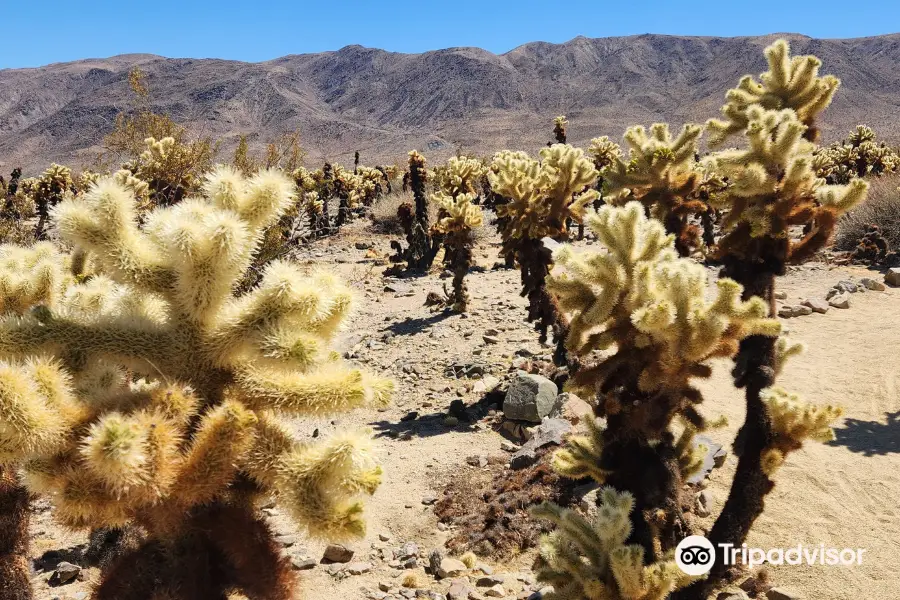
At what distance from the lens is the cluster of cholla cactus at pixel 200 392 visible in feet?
6.26

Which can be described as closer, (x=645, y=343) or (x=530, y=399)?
(x=645, y=343)

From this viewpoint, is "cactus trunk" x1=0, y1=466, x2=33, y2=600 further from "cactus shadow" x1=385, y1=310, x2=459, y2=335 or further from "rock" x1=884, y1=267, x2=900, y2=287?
"rock" x1=884, y1=267, x2=900, y2=287

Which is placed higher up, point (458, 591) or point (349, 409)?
point (349, 409)

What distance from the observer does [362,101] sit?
4464 inches

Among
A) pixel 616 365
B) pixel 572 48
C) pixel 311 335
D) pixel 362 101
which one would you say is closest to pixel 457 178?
pixel 616 365

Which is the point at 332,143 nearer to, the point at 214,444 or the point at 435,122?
the point at 435,122

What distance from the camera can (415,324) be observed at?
11.9m

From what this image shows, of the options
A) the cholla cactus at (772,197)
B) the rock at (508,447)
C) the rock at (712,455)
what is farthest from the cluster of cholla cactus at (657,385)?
the rock at (508,447)

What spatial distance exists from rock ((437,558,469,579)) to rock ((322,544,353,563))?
805mm

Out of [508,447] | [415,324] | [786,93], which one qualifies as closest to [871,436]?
[508,447]

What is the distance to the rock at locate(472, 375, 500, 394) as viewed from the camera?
8562mm

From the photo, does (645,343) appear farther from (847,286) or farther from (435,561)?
(847,286)

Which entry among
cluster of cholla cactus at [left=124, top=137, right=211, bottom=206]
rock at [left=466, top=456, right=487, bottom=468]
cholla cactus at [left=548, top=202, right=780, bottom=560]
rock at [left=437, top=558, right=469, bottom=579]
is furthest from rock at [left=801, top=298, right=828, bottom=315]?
cluster of cholla cactus at [left=124, top=137, right=211, bottom=206]

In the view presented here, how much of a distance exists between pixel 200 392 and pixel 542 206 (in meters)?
6.41
